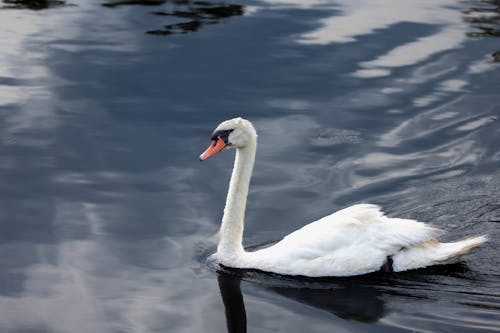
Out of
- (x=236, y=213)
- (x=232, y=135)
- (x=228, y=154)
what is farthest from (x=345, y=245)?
(x=228, y=154)

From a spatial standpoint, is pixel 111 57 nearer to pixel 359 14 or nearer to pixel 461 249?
pixel 359 14

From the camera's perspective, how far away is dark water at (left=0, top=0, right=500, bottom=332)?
10.2 m

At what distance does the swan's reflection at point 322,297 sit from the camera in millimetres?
9945

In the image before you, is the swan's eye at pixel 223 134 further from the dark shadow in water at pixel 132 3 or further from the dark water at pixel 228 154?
the dark shadow in water at pixel 132 3

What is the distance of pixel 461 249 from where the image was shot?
1083 centimetres

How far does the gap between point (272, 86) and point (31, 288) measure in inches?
280

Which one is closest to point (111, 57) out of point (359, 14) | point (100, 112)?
point (100, 112)

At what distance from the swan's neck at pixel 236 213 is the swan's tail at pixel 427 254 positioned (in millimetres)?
1619

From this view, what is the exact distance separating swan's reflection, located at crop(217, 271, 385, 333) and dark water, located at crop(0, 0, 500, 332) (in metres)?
0.02

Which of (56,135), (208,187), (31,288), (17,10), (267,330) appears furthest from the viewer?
(17,10)

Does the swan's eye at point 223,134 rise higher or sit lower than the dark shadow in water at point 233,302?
higher

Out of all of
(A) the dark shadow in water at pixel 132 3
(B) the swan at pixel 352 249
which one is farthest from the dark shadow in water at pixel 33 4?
(B) the swan at pixel 352 249

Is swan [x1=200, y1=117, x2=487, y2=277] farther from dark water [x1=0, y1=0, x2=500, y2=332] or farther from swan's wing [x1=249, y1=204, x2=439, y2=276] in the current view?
dark water [x1=0, y1=0, x2=500, y2=332]

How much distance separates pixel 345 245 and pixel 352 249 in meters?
0.09
